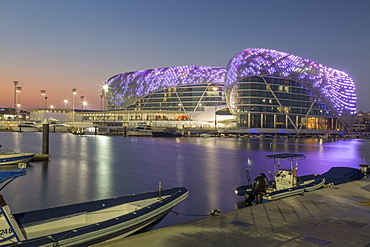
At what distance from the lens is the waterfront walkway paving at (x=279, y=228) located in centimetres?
996

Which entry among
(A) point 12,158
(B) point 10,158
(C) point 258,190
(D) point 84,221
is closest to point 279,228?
(C) point 258,190

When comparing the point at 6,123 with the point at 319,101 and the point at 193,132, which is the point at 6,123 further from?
the point at 319,101

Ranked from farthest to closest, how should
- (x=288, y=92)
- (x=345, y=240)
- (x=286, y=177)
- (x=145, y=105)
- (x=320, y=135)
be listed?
Result: (x=145, y=105), (x=320, y=135), (x=288, y=92), (x=286, y=177), (x=345, y=240)

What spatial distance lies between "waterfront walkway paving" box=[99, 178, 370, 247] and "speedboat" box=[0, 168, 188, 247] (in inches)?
20.4

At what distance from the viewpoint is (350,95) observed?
511ft

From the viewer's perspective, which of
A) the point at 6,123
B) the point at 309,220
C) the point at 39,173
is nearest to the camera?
the point at 309,220

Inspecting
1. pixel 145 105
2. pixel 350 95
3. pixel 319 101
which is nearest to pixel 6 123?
pixel 145 105

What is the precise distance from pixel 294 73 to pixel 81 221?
454 ft

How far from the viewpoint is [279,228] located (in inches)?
451

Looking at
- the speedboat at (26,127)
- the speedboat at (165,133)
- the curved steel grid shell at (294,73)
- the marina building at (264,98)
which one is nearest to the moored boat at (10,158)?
the marina building at (264,98)

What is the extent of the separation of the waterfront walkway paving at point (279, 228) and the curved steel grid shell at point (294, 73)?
4835 inches

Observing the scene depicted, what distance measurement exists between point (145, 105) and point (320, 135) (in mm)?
96348

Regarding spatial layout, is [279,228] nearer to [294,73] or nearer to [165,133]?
[165,133]

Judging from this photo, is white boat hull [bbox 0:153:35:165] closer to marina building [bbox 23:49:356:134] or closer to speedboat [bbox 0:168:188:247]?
speedboat [bbox 0:168:188:247]
